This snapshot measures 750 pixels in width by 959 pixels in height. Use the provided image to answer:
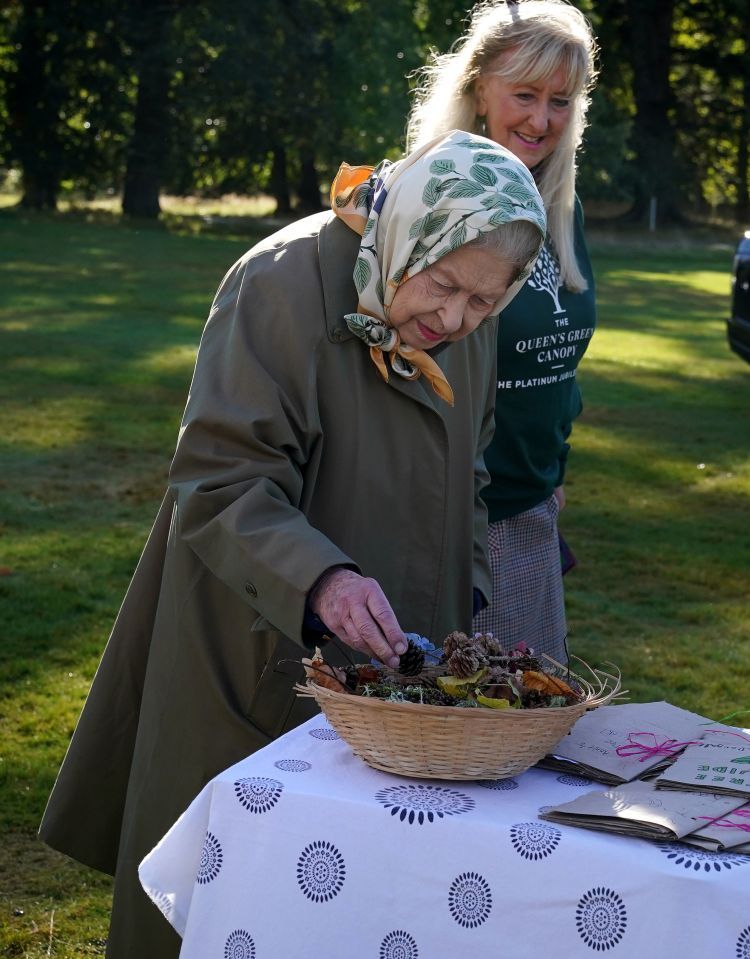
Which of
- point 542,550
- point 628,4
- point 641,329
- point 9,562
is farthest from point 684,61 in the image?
point 542,550

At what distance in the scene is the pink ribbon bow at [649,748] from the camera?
6.59ft

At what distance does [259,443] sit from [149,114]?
31.1 meters

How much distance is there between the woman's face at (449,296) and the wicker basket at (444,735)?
0.70 m

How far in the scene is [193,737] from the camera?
2473 mm

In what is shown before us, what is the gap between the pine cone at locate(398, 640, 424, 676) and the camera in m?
2.02

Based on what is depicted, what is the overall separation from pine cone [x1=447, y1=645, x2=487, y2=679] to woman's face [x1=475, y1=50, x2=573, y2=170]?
175cm

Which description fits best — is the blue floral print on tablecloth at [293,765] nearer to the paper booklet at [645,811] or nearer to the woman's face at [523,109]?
the paper booklet at [645,811]

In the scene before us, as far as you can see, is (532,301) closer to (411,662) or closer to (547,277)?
(547,277)

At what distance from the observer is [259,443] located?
88.7 inches

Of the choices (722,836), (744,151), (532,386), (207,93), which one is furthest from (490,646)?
(744,151)

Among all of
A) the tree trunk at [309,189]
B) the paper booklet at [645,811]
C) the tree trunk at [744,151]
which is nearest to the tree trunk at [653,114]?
the tree trunk at [744,151]

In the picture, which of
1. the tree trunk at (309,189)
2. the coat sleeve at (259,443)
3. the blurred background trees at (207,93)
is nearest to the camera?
the coat sleeve at (259,443)

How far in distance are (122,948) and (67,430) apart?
7529 mm

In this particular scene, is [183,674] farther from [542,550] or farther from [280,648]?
[542,550]
